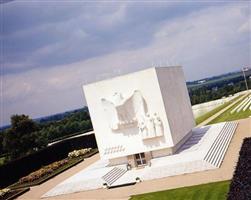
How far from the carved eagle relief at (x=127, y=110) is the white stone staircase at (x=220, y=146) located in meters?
5.24

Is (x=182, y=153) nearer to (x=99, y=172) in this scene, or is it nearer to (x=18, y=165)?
(x=99, y=172)

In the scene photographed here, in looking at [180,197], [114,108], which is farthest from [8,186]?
[180,197]

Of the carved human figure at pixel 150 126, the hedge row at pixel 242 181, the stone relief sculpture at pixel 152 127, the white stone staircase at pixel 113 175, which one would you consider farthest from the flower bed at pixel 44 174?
the hedge row at pixel 242 181

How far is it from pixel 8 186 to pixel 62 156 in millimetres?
10984

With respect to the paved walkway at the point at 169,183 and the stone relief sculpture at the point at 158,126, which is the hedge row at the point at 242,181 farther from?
the stone relief sculpture at the point at 158,126

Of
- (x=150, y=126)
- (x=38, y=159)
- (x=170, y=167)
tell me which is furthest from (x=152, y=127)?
(x=38, y=159)

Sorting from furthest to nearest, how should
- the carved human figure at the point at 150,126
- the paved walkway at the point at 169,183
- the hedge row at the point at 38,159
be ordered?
the hedge row at the point at 38,159
the carved human figure at the point at 150,126
the paved walkway at the point at 169,183

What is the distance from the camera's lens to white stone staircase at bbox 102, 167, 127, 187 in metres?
26.4

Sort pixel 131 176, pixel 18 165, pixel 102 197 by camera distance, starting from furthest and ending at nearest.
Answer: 1. pixel 18 165
2. pixel 131 176
3. pixel 102 197

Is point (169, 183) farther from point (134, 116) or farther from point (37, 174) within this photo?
point (37, 174)

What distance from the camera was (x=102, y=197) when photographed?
23.6 metres

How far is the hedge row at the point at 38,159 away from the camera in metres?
36.5

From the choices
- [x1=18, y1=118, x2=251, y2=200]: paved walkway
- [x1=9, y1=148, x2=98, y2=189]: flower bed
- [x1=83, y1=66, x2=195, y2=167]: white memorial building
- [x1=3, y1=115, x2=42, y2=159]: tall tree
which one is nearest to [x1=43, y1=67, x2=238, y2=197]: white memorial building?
[x1=83, y1=66, x2=195, y2=167]: white memorial building

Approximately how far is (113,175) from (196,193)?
29.7 feet
